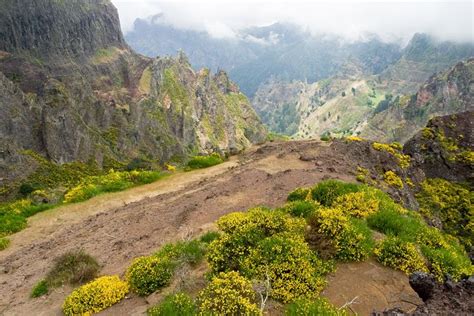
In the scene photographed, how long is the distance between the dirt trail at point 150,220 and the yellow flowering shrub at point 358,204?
3.04 m

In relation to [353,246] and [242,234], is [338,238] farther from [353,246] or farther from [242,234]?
[242,234]

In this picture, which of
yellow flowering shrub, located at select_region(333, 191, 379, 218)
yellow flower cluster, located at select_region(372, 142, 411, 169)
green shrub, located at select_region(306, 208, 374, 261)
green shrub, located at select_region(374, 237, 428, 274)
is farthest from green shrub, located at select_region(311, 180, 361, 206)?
yellow flower cluster, located at select_region(372, 142, 411, 169)

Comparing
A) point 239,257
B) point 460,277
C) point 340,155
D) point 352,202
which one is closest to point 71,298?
point 239,257

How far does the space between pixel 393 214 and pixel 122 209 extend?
14873 millimetres

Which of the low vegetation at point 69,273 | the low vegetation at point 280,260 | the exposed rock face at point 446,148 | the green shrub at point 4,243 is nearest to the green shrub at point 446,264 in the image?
the low vegetation at point 280,260

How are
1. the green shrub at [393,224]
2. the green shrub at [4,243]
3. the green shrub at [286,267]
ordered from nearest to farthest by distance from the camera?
the green shrub at [286,267] → the green shrub at [393,224] → the green shrub at [4,243]

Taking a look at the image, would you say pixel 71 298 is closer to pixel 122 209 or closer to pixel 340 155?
pixel 122 209

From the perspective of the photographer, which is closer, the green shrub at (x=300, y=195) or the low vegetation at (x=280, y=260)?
the low vegetation at (x=280, y=260)

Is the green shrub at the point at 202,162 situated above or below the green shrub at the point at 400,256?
below

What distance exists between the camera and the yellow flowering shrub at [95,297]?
37.8ft

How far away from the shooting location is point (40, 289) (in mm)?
14094

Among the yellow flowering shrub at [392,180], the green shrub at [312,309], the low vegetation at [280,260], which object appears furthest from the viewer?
the yellow flowering shrub at [392,180]

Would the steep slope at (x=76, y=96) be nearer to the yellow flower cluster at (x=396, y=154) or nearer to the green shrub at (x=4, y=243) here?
the yellow flower cluster at (x=396, y=154)

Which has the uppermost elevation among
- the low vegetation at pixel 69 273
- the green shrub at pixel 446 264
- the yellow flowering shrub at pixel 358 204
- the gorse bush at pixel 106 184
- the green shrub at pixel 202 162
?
the yellow flowering shrub at pixel 358 204
